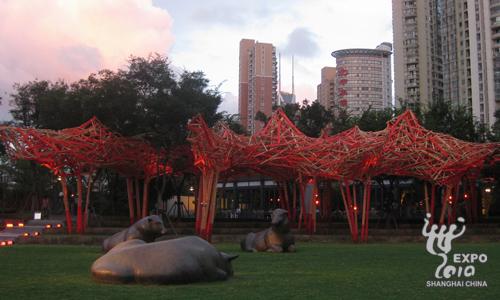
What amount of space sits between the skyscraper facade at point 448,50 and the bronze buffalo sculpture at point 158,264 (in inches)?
2905

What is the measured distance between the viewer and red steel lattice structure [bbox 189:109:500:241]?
22.0 m

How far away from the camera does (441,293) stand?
27.1 feet

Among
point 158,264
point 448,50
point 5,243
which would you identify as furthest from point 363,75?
point 158,264

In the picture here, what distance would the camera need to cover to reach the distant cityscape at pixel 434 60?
251ft

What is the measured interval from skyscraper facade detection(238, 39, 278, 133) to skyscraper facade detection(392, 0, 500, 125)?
69.0 feet

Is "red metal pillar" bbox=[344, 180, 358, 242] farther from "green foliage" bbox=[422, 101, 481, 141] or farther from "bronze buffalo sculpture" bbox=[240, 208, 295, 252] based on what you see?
"green foliage" bbox=[422, 101, 481, 141]

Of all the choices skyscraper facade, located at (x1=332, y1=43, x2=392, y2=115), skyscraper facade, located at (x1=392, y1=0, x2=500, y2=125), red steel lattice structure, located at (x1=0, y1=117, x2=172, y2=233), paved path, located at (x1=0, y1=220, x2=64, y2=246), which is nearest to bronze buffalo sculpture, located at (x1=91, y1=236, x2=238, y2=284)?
paved path, located at (x1=0, y1=220, x2=64, y2=246)

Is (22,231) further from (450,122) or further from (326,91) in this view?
(326,91)

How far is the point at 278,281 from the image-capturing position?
378 inches

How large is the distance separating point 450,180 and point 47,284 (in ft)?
64.0

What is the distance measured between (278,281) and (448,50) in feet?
291

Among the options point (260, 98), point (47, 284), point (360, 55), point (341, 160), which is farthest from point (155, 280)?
point (360, 55)

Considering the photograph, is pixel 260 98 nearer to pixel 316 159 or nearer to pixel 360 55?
pixel 360 55

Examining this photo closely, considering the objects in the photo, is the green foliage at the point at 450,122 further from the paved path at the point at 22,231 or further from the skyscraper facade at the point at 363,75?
the skyscraper facade at the point at 363,75
